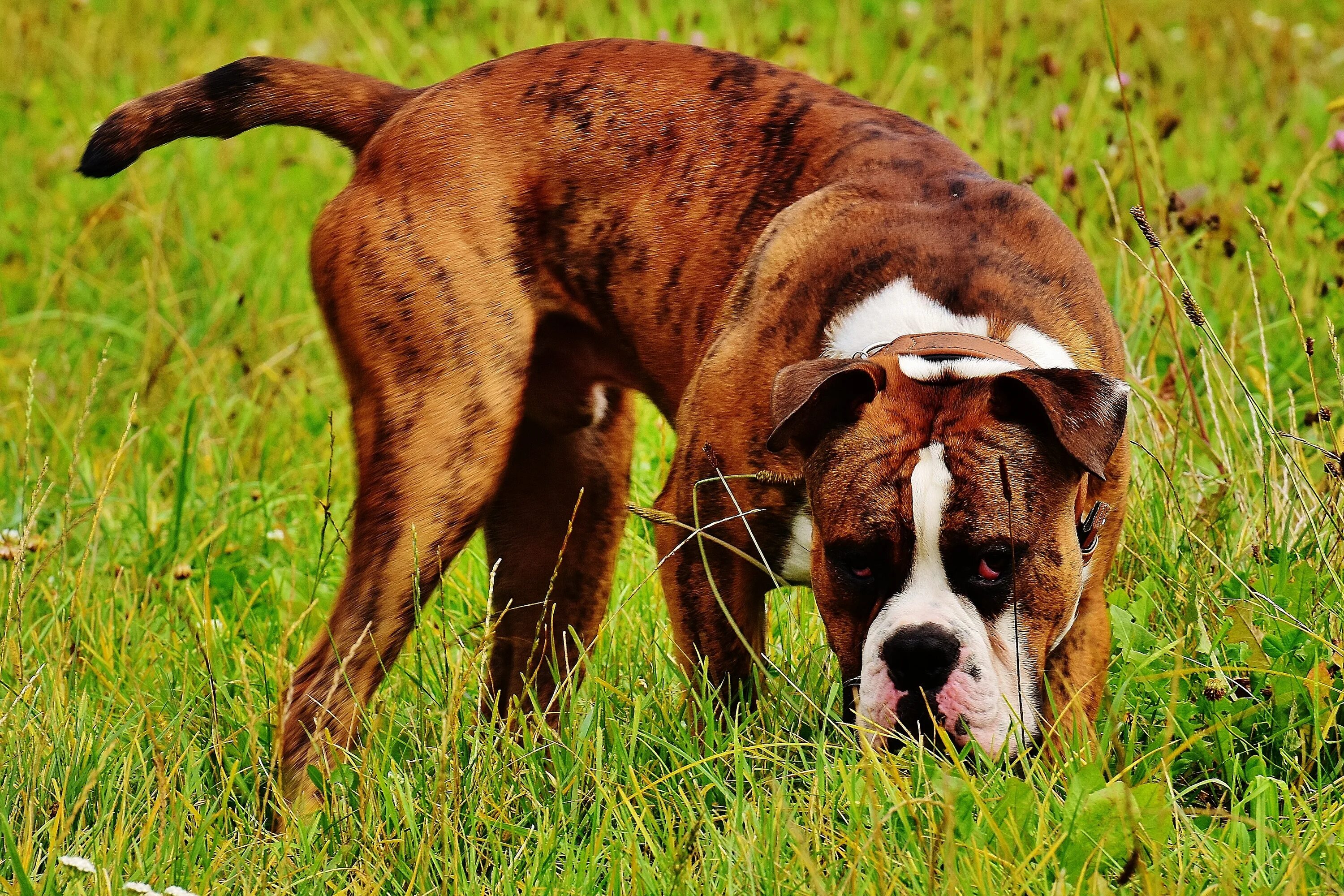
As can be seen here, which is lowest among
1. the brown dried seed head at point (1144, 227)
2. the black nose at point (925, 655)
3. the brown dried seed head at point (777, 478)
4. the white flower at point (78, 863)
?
the white flower at point (78, 863)

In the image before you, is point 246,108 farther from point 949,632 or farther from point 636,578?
point 949,632

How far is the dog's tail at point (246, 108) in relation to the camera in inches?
138

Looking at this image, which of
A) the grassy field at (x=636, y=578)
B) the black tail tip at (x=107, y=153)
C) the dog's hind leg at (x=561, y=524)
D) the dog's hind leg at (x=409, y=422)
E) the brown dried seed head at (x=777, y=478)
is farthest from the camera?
the dog's hind leg at (x=561, y=524)

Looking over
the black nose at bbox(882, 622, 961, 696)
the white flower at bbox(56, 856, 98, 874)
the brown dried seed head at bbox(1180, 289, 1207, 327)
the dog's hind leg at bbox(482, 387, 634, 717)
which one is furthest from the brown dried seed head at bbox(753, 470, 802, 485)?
the white flower at bbox(56, 856, 98, 874)

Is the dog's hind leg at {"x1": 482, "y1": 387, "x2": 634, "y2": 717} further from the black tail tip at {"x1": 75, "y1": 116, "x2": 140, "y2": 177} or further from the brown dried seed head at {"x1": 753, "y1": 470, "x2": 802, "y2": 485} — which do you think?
the black tail tip at {"x1": 75, "y1": 116, "x2": 140, "y2": 177}

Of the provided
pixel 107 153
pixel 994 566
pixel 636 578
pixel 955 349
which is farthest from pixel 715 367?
pixel 107 153

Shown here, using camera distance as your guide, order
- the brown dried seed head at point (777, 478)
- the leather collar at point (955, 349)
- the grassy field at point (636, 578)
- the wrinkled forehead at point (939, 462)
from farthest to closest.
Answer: the brown dried seed head at point (777, 478) → the leather collar at point (955, 349) → the wrinkled forehead at point (939, 462) → the grassy field at point (636, 578)

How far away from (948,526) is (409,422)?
1227 millimetres

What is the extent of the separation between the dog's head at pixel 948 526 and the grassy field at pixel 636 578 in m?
0.16

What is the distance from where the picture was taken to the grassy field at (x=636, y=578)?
257 cm

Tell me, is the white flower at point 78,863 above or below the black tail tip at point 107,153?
below

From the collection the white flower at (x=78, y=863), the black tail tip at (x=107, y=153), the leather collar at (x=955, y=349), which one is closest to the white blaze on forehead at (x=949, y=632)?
the leather collar at (x=955, y=349)

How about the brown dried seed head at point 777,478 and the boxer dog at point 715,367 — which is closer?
the boxer dog at point 715,367

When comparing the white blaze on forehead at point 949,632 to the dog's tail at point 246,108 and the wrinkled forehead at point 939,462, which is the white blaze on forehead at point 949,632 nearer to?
the wrinkled forehead at point 939,462
